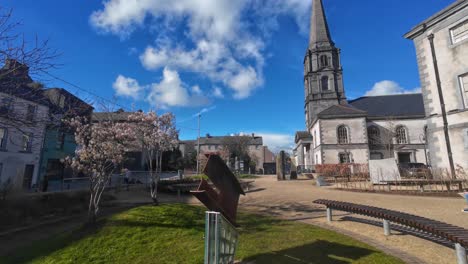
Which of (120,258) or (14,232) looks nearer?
(120,258)

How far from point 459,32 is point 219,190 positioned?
18.3 metres

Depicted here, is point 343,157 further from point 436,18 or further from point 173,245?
point 173,245

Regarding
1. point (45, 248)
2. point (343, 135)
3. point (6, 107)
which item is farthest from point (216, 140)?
point (45, 248)

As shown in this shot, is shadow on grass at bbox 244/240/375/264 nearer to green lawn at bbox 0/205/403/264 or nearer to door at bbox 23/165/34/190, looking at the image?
green lawn at bbox 0/205/403/264

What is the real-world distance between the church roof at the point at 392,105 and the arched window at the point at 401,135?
6.18 feet

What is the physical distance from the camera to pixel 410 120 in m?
34.2

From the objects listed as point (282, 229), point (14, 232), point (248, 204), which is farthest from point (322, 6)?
point (14, 232)

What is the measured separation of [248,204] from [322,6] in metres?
45.7

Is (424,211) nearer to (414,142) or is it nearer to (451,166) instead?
(451,166)

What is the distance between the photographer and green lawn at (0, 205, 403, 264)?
4.45 meters

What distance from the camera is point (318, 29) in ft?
144

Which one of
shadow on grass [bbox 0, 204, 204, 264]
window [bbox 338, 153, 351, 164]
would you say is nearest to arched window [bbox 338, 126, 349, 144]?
window [bbox 338, 153, 351, 164]

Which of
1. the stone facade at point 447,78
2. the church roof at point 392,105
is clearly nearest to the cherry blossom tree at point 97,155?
the stone facade at point 447,78

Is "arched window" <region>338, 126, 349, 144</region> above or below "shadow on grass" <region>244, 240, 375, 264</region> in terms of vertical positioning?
above
